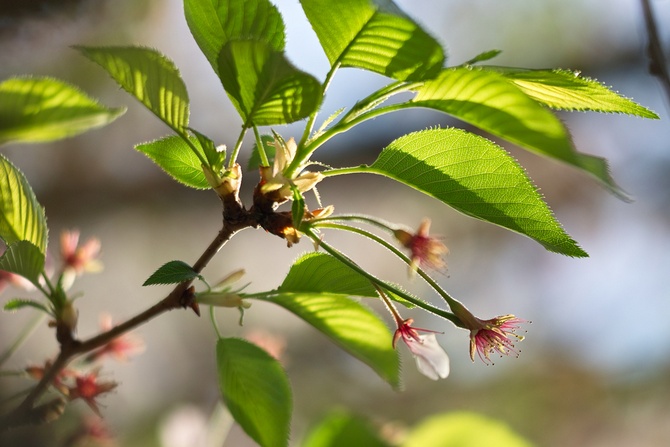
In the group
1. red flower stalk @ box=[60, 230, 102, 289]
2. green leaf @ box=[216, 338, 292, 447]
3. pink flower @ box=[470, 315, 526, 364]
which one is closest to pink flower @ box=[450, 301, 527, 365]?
pink flower @ box=[470, 315, 526, 364]

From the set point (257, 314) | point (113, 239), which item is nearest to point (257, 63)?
point (113, 239)

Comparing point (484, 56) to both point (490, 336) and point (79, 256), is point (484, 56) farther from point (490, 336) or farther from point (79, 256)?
point (79, 256)

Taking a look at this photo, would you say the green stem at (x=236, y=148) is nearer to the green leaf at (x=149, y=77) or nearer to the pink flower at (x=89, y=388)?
the green leaf at (x=149, y=77)

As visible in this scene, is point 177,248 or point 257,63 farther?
point 177,248

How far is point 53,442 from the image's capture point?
40.0 inches

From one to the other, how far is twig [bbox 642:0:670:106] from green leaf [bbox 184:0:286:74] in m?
0.29

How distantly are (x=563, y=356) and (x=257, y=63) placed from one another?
73.1 inches

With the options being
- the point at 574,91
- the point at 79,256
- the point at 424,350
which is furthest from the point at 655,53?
the point at 79,256

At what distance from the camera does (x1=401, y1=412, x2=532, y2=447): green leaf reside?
0.60 m

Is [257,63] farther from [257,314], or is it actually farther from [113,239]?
[257,314]

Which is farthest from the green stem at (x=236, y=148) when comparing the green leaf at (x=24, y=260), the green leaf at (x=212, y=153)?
the green leaf at (x=24, y=260)

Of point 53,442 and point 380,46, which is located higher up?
point 380,46

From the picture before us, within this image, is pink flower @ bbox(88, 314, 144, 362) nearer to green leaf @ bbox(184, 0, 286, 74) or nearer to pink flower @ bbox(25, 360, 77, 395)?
pink flower @ bbox(25, 360, 77, 395)

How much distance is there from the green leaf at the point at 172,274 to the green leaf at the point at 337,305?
0.05 metres
